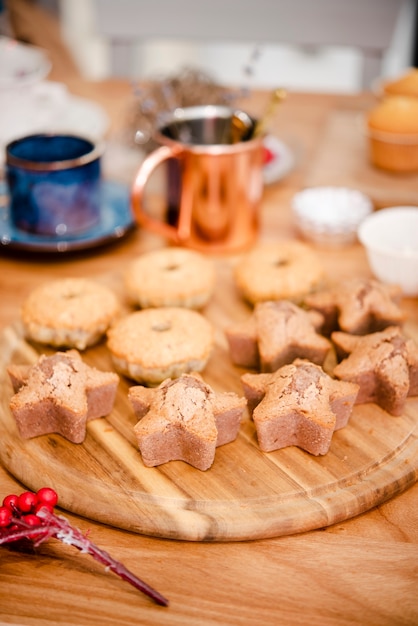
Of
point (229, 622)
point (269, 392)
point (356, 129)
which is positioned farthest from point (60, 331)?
point (356, 129)

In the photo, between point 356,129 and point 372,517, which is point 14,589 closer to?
point 372,517

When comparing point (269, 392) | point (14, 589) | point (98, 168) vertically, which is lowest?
point (14, 589)

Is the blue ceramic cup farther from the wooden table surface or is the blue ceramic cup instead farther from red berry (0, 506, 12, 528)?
red berry (0, 506, 12, 528)

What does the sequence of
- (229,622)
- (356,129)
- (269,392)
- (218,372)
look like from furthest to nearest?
(356,129)
(218,372)
(269,392)
(229,622)

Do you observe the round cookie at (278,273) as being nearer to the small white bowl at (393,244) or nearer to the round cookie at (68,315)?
the small white bowl at (393,244)

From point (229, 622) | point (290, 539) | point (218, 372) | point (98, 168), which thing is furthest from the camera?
point (98, 168)
